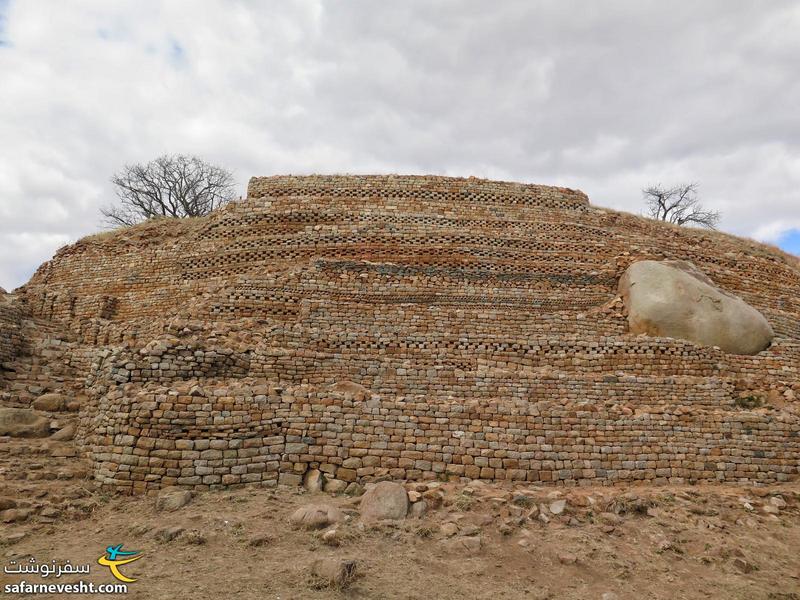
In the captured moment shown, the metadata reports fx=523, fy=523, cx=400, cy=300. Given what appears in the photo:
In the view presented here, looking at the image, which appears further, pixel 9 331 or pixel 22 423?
pixel 9 331

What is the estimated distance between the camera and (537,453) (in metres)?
7.99

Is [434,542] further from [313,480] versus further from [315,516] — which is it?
[313,480]

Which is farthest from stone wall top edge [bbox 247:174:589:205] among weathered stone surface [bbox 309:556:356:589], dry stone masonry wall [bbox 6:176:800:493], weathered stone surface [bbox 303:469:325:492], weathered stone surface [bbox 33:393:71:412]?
weathered stone surface [bbox 309:556:356:589]

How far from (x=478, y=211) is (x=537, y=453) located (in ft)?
30.4

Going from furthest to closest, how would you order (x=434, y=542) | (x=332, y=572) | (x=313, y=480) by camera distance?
(x=313, y=480)
(x=434, y=542)
(x=332, y=572)

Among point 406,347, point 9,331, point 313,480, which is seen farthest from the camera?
point 9,331

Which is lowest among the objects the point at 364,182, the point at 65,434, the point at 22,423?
the point at 65,434

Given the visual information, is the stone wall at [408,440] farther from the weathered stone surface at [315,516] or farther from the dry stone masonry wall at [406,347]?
A: the weathered stone surface at [315,516]

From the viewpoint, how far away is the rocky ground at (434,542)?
539 centimetres

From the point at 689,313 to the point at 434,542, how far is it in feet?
30.1

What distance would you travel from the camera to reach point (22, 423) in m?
8.77

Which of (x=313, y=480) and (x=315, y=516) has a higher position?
(x=313, y=480)

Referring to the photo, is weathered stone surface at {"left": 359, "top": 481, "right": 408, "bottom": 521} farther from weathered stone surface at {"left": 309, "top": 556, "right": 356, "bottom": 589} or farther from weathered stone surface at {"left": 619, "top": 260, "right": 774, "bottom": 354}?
weathered stone surface at {"left": 619, "top": 260, "right": 774, "bottom": 354}

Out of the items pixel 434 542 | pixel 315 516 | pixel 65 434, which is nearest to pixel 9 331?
pixel 65 434
